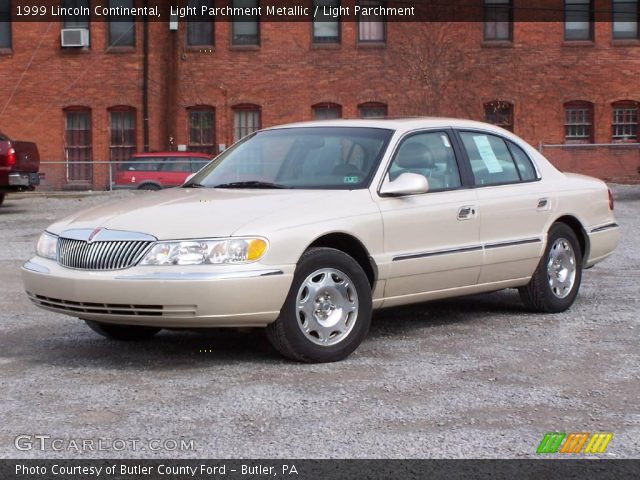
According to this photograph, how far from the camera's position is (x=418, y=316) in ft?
29.5

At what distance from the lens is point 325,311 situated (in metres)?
7.04

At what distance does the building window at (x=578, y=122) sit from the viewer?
34.7m

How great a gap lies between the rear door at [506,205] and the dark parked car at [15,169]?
15.2m

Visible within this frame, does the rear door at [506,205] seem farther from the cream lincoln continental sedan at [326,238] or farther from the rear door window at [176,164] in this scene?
the rear door window at [176,164]

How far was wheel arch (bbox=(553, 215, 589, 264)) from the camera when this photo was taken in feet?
30.1

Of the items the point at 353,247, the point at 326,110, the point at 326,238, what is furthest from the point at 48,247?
the point at 326,110

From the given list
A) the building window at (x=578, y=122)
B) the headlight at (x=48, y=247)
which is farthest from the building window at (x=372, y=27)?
the headlight at (x=48, y=247)

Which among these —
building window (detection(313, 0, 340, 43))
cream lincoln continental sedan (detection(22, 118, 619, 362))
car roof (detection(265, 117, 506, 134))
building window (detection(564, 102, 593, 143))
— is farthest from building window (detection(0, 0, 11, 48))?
car roof (detection(265, 117, 506, 134))

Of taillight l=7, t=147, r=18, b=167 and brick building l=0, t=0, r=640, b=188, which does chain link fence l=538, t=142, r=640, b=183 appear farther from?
taillight l=7, t=147, r=18, b=167

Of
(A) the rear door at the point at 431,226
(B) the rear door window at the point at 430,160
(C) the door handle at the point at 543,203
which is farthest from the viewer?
(C) the door handle at the point at 543,203

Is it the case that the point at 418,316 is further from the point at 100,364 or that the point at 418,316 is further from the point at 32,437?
the point at 32,437

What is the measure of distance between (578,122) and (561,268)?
2655cm

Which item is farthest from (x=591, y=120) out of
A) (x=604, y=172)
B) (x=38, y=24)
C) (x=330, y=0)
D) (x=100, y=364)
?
(x=100, y=364)

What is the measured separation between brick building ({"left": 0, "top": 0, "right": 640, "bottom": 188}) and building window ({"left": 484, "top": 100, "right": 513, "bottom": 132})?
0.05 m
